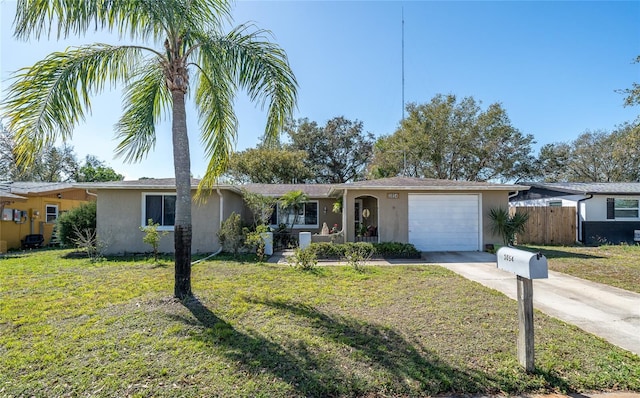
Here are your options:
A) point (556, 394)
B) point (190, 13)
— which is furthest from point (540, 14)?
point (556, 394)

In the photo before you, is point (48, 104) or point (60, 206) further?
point (60, 206)

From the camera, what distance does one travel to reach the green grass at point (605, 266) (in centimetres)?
748

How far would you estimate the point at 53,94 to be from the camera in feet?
15.7

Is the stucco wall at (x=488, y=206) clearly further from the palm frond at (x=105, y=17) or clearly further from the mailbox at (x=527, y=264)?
the palm frond at (x=105, y=17)

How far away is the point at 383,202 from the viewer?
12234mm

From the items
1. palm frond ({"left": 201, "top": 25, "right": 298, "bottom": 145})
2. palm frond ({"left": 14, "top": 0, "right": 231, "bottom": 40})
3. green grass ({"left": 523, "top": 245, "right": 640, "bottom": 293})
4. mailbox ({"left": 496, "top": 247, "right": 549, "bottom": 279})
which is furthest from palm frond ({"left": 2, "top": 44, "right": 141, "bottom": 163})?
green grass ({"left": 523, "top": 245, "right": 640, "bottom": 293})

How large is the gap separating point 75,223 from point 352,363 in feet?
44.0

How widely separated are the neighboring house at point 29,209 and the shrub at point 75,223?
135 cm

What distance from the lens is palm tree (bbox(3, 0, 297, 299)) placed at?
462 centimetres

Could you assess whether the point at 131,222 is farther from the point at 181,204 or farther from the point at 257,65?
the point at 257,65

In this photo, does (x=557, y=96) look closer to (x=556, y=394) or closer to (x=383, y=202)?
(x=383, y=202)

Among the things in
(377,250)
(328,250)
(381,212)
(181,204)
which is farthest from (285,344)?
(381,212)

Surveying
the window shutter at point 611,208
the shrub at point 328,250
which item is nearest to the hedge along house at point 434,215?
the shrub at point 328,250

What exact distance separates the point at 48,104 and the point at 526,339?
275 inches
